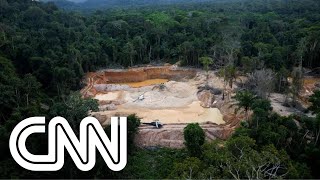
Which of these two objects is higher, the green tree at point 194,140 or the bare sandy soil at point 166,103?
the green tree at point 194,140

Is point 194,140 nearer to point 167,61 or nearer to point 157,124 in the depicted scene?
point 157,124

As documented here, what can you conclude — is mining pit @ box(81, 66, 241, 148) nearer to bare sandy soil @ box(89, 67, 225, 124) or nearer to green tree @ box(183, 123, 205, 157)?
bare sandy soil @ box(89, 67, 225, 124)

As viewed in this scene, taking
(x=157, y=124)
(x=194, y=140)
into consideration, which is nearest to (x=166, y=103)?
(x=157, y=124)

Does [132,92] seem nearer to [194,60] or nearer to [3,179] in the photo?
[194,60]

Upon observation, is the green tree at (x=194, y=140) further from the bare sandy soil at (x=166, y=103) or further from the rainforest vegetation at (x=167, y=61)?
the bare sandy soil at (x=166, y=103)

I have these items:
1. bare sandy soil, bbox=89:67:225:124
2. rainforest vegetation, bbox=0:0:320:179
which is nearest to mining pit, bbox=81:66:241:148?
bare sandy soil, bbox=89:67:225:124

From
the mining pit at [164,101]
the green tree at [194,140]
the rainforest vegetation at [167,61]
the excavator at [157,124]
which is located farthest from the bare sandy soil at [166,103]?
the green tree at [194,140]

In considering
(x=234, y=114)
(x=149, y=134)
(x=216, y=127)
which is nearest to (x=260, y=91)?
(x=234, y=114)

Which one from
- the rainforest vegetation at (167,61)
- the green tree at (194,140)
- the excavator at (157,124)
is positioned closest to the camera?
the rainforest vegetation at (167,61)
